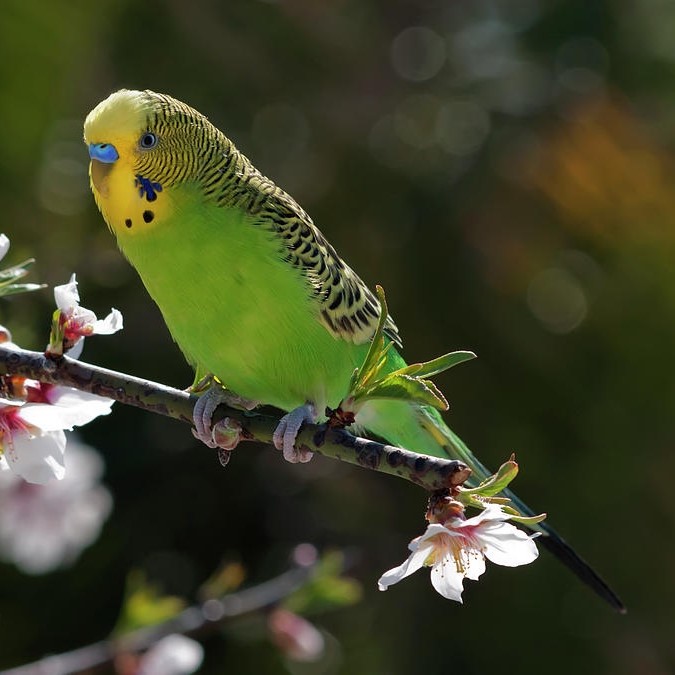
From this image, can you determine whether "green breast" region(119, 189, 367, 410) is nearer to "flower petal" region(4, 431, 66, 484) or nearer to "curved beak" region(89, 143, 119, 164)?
"curved beak" region(89, 143, 119, 164)

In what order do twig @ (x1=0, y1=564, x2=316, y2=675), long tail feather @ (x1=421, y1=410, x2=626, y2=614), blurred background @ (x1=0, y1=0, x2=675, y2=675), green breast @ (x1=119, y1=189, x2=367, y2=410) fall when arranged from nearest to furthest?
1. long tail feather @ (x1=421, y1=410, x2=626, y2=614)
2. green breast @ (x1=119, y1=189, x2=367, y2=410)
3. twig @ (x1=0, y1=564, x2=316, y2=675)
4. blurred background @ (x1=0, y1=0, x2=675, y2=675)

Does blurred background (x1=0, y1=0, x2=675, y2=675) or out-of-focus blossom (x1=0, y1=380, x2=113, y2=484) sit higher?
out-of-focus blossom (x1=0, y1=380, x2=113, y2=484)

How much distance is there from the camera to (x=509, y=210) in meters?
2.61

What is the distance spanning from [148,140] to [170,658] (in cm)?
78

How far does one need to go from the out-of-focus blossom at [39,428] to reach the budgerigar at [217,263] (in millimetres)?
271

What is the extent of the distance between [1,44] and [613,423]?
1.57 m

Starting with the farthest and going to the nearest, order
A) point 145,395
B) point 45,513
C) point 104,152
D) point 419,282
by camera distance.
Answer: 1. point 419,282
2. point 45,513
3. point 104,152
4. point 145,395

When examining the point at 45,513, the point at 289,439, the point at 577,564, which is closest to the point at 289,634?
the point at 45,513

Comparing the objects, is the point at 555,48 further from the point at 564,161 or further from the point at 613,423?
the point at 613,423

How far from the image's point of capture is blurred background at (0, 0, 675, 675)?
85.5 inches

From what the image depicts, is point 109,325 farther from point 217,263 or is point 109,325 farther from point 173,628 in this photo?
point 173,628

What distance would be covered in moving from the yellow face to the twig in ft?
2.02

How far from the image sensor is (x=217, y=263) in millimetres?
1262

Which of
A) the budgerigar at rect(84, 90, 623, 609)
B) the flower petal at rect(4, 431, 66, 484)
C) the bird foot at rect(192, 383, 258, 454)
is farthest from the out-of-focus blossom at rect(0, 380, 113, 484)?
the budgerigar at rect(84, 90, 623, 609)
